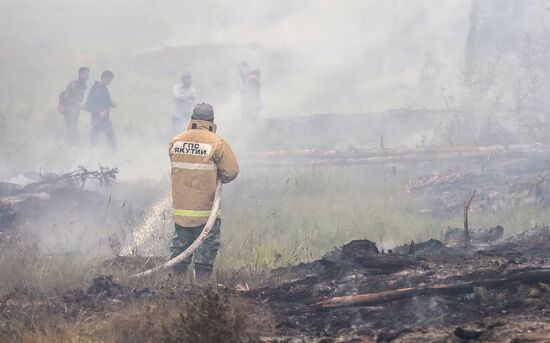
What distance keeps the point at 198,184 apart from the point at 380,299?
2683 millimetres

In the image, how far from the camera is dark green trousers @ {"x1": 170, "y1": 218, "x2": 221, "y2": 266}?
7.46 m

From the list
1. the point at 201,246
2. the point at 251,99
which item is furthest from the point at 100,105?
the point at 201,246

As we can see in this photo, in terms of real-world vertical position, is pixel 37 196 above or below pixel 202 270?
above

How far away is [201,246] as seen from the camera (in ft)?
24.5

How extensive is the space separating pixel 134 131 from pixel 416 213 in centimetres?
1130

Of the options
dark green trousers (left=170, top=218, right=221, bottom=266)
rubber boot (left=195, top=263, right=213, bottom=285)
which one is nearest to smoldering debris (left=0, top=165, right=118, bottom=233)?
dark green trousers (left=170, top=218, right=221, bottom=266)

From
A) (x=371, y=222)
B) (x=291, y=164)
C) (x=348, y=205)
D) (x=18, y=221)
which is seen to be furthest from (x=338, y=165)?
(x=18, y=221)

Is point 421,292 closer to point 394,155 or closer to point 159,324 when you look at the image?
point 159,324

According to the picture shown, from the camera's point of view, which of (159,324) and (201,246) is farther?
(201,246)

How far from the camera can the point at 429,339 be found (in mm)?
4340

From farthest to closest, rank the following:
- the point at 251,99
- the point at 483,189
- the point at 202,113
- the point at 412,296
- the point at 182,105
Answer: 1. the point at 251,99
2. the point at 182,105
3. the point at 483,189
4. the point at 202,113
5. the point at 412,296

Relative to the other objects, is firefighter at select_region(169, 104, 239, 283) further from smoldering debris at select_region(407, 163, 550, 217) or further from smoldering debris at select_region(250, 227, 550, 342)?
smoldering debris at select_region(407, 163, 550, 217)

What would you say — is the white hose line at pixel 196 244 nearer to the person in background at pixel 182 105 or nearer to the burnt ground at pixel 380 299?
the burnt ground at pixel 380 299

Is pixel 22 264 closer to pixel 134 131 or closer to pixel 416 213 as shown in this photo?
pixel 416 213
